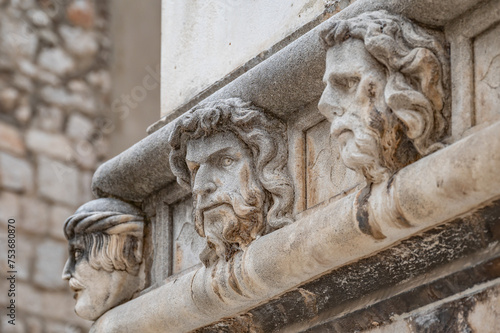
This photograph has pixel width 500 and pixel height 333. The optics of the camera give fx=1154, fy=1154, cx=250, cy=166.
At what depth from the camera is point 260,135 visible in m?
2.81

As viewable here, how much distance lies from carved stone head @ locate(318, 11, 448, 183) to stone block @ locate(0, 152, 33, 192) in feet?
14.4

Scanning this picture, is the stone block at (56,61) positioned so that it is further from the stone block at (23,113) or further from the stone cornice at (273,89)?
the stone cornice at (273,89)

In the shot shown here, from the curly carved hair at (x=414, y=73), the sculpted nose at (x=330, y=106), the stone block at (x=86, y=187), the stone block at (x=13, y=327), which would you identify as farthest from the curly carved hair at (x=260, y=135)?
the stone block at (x=86, y=187)

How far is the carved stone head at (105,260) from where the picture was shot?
3361 mm

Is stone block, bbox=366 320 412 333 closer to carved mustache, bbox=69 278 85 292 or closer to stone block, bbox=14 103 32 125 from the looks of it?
carved mustache, bbox=69 278 85 292

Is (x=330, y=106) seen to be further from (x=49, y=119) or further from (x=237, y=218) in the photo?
(x=49, y=119)

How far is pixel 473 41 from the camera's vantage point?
93.0 inches

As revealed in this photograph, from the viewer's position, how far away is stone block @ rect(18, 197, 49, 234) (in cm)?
656

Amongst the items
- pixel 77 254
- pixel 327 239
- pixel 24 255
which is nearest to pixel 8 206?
pixel 24 255

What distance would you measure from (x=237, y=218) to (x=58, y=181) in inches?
163

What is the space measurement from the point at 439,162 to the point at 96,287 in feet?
4.77

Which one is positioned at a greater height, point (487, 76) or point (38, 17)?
point (38, 17)

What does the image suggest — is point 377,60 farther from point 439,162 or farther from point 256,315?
point 256,315

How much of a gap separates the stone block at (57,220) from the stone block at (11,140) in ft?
1.25
